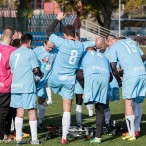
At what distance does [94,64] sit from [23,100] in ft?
4.81

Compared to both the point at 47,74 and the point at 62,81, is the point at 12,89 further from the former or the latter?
the point at 47,74

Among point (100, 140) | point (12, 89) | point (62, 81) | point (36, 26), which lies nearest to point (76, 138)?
point (100, 140)

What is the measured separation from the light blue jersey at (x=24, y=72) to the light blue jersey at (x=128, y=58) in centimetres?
161

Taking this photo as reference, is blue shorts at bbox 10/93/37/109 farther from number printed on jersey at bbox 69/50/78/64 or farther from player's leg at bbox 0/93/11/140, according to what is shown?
number printed on jersey at bbox 69/50/78/64

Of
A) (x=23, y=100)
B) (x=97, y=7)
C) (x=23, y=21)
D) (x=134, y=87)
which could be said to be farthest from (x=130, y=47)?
(x=97, y=7)

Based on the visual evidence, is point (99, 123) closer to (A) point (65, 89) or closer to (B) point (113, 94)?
(A) point (65, 89)

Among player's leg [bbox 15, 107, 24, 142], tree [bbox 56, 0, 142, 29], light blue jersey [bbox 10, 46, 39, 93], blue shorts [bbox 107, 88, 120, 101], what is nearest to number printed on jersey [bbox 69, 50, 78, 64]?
light blue jersey [bbox 10, 46, 39, 93]

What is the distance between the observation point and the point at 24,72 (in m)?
7.04

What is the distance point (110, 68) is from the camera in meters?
8.13

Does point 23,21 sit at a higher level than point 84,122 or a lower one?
higher

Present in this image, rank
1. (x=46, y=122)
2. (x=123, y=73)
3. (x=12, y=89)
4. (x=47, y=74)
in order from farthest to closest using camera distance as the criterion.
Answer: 1. (x=46, y=122)
2. (x=47, y=74)
3. (x=123, y=73)
4. (x=12, y=89)

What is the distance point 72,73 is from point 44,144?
1422 mm

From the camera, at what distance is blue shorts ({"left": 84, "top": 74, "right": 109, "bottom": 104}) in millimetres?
7285

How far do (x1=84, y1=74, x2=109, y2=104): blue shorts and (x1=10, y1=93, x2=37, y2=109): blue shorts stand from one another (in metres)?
0.99
